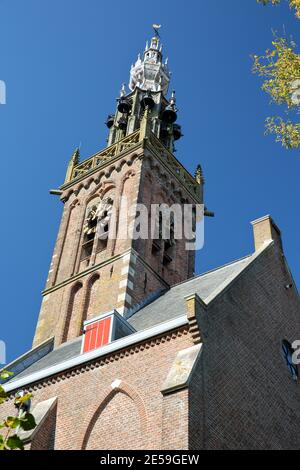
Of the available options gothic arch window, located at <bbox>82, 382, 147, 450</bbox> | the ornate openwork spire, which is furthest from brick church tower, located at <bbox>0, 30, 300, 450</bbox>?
the ornate openwork spire

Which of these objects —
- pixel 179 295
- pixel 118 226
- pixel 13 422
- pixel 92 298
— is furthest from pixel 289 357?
pixel 13 422

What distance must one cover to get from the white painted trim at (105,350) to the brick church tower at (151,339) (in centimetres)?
3

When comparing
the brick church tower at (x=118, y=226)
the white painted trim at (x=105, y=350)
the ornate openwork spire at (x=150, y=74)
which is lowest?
the white painted trim at (x=105, y=350)

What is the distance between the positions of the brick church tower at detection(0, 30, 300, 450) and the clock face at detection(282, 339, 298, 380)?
6 cm

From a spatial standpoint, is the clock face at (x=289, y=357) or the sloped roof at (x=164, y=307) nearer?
the clock face at (x=289, y=357)

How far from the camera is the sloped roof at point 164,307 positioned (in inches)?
Result: 776

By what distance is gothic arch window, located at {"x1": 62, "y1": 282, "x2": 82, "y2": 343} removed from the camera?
24.4 meters

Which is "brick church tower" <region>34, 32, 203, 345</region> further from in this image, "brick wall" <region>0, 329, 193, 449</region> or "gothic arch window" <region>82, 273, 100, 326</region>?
"brick wall" <region>0, 329, 193, 449</region>

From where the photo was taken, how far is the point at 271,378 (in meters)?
16.5

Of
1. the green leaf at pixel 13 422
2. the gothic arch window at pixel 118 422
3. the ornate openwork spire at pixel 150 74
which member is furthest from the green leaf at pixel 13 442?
the ornate openwork spire at pixel 150 74

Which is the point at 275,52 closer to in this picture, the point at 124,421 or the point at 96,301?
the point at 124,421

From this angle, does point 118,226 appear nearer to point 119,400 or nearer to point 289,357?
point 289,357

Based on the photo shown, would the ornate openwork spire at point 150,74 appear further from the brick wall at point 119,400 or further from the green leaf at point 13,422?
the green leaf at point 13,422
